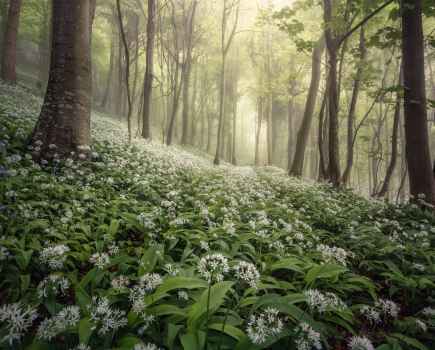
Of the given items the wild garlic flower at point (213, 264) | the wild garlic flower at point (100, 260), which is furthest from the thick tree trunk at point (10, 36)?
the wild garlic flower at point (213, 264)

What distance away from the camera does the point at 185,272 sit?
2.51 m

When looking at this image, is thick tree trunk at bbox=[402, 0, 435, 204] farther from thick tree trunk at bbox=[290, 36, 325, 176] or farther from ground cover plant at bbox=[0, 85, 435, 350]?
thick tree trunk at bbox=[290, 36, 325, 176]

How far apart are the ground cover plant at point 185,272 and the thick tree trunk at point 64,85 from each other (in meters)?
0.38

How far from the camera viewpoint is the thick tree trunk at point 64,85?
222 inches

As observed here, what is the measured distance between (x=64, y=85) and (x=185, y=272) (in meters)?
5.53

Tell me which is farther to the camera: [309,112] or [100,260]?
[309,112]

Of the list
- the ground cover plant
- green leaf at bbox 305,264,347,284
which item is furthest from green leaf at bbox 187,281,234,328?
green leaf at bbox 305,264,347,284

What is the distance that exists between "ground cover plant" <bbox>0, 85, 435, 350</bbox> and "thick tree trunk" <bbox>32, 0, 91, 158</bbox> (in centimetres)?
38

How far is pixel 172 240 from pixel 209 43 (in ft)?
91.0

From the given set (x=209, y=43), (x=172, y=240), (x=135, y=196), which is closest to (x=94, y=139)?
(x=135, y=196)

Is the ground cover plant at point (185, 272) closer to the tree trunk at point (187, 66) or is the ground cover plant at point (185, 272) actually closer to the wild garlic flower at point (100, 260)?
the wild garlic flower at point (100, 260)

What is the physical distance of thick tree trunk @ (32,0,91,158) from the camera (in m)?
5.64

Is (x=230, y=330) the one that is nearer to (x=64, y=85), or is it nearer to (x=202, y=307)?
(x=202, y=307)

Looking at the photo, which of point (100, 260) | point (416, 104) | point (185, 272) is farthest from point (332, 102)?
point (100, 260)
